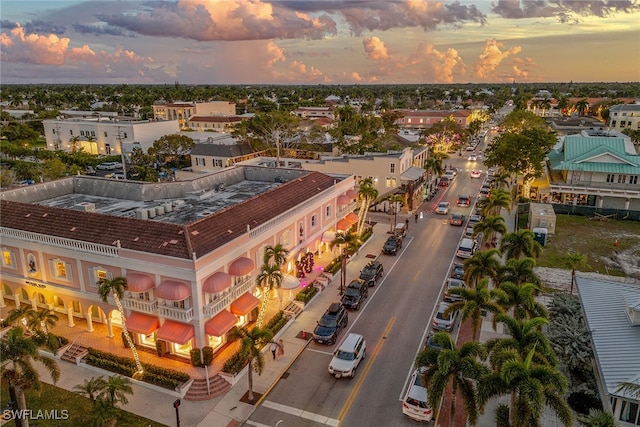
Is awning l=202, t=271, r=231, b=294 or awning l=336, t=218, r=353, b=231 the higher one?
awning l=202, t=271, r=231, b=294

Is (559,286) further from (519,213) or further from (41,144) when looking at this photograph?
(41,144)

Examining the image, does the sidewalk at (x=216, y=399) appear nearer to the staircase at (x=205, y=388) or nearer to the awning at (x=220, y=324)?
the staircase at (x=205, y=388)

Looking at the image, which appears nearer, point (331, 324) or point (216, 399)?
point (216, 399)

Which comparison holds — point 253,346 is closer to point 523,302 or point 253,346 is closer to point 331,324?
point 331,324

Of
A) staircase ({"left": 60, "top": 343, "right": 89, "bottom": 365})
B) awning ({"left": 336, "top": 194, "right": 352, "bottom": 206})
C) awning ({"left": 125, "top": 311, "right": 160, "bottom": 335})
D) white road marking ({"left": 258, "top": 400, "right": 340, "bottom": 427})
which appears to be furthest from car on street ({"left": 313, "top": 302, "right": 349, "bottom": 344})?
awning ({"left": 336, "top": 194, "right": 352, "bottom": 206})

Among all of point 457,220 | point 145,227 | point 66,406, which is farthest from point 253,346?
point 457,220

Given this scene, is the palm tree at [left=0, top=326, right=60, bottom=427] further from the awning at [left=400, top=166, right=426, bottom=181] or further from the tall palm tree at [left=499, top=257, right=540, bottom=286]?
the awning at [left=400, top=166, right=426, bottom=181]
